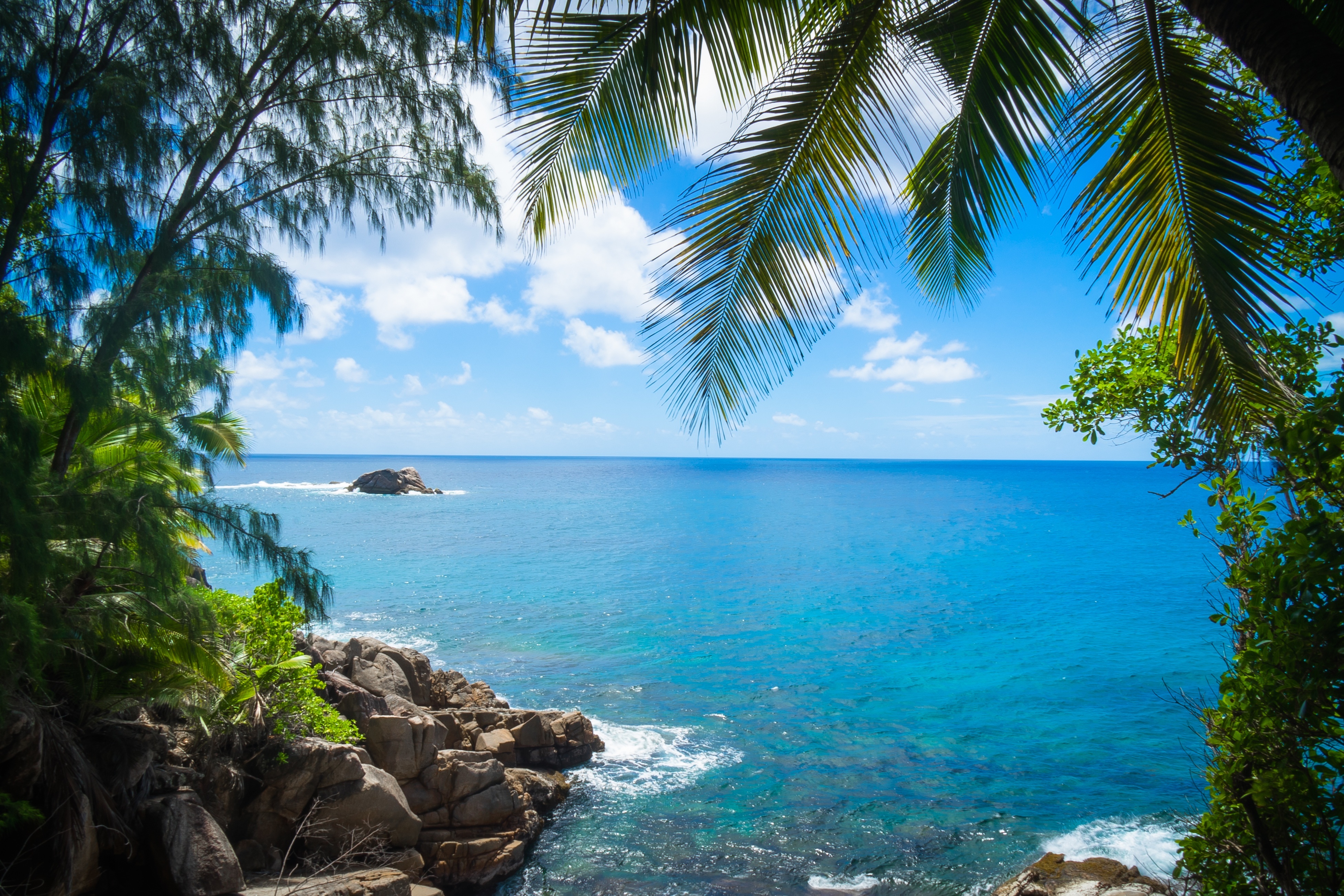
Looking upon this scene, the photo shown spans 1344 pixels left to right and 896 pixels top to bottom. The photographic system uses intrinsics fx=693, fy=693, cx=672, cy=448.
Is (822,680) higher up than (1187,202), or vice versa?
(1187,202)

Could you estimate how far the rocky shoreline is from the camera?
24.0 ft

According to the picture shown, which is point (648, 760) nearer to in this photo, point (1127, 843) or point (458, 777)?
point (458, 777)

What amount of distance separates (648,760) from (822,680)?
7.71 metres

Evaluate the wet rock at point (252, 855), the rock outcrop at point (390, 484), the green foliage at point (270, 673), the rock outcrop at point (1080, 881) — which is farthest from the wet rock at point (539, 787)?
the rock outcrop at point (390, 484)

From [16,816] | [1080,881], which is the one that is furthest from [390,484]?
[1080,881]

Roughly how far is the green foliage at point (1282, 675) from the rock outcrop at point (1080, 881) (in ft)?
14.3

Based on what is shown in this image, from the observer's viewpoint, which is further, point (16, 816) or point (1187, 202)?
point (16, 816)

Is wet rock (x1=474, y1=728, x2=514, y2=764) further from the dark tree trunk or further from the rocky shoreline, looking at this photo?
the dark tree trunk

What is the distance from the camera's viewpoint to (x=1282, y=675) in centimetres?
332

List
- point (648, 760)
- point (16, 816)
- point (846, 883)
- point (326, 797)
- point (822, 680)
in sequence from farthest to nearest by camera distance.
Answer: point (822, 680)
point (648, 760)
point (846, 883)
point (326, 797)
point (16, 816)

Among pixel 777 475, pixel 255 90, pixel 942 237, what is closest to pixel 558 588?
pixel 255 90

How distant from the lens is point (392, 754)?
1096cm

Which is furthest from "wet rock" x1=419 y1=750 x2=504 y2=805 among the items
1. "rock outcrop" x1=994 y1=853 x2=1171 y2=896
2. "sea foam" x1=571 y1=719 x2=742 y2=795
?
"rock outcrop" x1=994 y1=853 x2=1171 y2=896

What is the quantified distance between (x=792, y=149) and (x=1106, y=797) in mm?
14680
